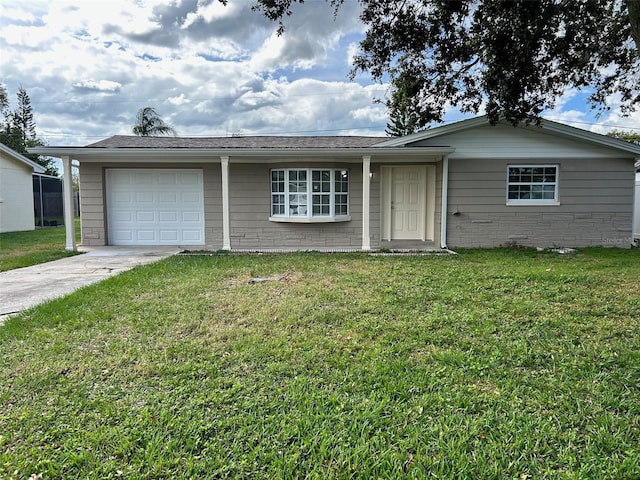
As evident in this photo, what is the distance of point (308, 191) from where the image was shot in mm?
9734

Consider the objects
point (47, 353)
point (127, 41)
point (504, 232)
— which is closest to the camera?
point (47, 353)

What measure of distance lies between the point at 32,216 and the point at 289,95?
12953mm

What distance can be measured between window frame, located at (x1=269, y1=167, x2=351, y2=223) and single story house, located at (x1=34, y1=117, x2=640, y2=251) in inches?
1.0

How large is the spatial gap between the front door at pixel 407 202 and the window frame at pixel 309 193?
54.1 inches

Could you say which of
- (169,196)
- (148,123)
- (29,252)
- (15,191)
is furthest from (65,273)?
(148,123)

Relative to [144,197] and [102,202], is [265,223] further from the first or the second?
[102,202]

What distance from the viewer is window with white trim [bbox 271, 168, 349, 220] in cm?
974

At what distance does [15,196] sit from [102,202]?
8.29 meters

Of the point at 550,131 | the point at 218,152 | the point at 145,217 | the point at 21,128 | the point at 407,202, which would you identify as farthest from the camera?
the point at 21,128

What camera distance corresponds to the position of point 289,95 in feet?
66.0

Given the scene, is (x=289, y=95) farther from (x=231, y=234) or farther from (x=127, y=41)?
(x=231, y=234)

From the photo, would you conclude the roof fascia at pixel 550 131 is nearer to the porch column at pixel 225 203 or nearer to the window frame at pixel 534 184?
the window frame at pixel 534 184

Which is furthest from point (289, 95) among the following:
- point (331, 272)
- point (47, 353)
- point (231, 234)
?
point (47, 353)

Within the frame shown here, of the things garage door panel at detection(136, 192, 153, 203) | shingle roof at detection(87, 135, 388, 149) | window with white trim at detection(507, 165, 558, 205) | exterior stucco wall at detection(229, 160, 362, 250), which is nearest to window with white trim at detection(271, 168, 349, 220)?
exterior stucco wall at detection(229, 160, 362, 250)
